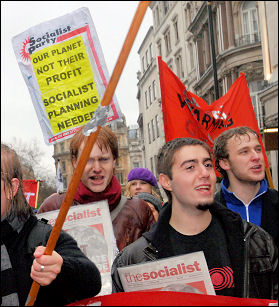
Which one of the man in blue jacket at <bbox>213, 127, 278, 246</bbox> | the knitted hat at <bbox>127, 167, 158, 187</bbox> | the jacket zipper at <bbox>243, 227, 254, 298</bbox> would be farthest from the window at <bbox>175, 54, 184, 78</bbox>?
the jacket zipper at <bbox>243, 227, 254, 298</bbox>

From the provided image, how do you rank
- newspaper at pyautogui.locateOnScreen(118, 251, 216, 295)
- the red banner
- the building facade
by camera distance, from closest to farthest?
the red banner < newspaper at pyautogui.locateOnScreen(118, 251, 216, 295) < the building facade

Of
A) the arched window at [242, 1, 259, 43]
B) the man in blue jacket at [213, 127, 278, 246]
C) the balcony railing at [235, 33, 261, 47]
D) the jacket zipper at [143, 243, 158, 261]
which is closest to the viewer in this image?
the jacket zipper at [143, 243, 158, 261]

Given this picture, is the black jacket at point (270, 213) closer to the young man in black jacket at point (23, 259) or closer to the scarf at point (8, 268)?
the young man in black jacket at point (23, 259)

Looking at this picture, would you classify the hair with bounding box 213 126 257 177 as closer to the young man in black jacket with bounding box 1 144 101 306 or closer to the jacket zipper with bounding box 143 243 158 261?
the jacket zipper with bounding box 143 243 158 261

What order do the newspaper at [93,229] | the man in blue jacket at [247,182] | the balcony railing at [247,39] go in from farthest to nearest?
the balcony railing at [247,39]
the man in blue jacket at [247,182]
the newspaper at [93,229]

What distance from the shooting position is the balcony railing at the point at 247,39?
1790cm

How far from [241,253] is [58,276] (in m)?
0.98

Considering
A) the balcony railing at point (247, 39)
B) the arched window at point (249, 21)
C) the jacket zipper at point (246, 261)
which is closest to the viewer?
the jacket zipper at point (246, 261)

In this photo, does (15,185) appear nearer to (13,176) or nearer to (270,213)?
(13,176)

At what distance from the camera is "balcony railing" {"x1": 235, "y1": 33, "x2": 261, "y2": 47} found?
58.7ft

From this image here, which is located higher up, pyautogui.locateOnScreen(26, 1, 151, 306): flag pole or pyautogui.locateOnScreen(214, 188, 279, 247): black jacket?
pyautogui.locateOnScreen(26, 1, 151, 306): flag pole

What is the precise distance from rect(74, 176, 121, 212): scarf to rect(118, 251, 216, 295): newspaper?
1.09 m

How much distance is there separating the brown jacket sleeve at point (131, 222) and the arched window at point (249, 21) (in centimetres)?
1563

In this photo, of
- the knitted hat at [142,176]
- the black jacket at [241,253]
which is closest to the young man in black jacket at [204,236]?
the black jacket at [241,253]
